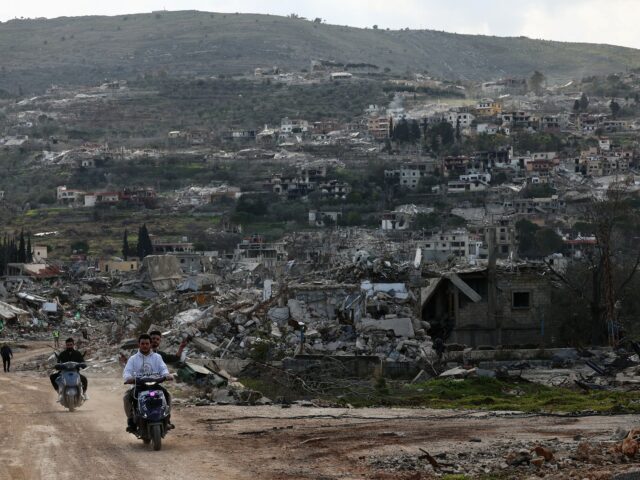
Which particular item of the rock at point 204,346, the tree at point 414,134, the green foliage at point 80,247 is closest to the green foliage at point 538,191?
the tree at point 414,134

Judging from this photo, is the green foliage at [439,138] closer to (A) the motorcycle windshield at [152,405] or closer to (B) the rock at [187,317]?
(B) the rock at [187,317]

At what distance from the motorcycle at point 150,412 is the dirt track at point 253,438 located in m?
0.12

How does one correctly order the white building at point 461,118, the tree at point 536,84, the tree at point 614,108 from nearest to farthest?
the white building at point 461,118 → the tree at point 614,108 → the tree at point 536,84

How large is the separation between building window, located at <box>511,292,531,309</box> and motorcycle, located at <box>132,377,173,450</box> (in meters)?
17.0

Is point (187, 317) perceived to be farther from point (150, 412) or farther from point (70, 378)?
point (150, 412)

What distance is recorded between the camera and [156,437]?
1146 cm

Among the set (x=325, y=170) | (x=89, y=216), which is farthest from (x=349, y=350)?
(x=325, y=170)

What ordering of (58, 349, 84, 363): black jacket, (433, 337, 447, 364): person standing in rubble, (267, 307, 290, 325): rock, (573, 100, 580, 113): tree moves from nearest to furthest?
(58, 349, 84, 363): black jacket → (433, 337, 447, 364): person standing in rubble → (267, 307, 290, 325): rock → (573, 100, 580, 113): tree

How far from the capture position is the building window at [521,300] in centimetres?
2816

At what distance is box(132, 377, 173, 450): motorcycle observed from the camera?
453 inches

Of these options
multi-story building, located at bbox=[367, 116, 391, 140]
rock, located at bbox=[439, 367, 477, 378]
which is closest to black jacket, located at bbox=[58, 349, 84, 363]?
rock, located at bbox=[439, 367, 477, 378]

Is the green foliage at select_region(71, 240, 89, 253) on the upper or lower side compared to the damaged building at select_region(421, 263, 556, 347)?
lower

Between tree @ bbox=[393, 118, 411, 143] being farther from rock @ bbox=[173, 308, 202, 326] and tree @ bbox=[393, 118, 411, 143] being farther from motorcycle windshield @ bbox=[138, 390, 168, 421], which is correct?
motorcycle windshield @ bbox=[138, 390, 168, 421]

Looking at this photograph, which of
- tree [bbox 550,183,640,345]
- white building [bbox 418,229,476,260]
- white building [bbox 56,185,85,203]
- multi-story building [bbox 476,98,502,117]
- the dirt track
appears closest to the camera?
the dirt track
